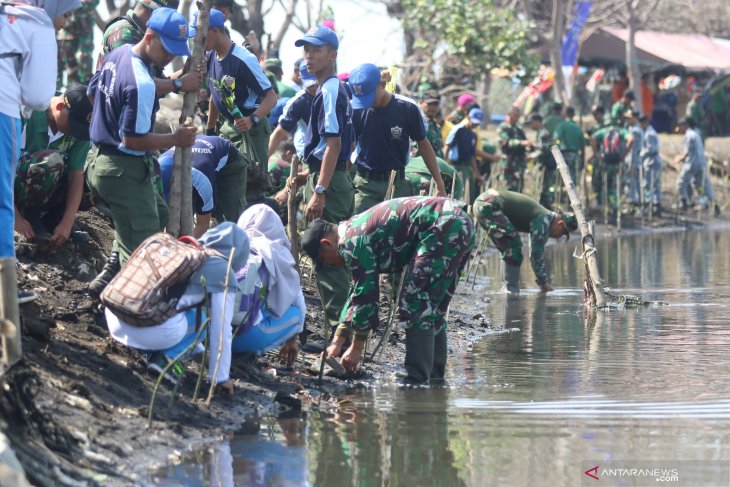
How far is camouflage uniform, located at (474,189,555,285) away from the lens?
1281 cm

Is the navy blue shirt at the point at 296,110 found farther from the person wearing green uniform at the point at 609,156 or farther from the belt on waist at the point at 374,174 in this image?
the person wearing green uniform at the point at 609,156

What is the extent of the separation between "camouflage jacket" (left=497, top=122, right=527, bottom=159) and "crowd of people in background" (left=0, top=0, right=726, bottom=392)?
874 centimetres

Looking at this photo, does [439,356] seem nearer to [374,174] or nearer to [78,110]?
[374,174]

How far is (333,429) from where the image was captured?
671 centimetres

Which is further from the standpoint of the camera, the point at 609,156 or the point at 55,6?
the point at 609,156

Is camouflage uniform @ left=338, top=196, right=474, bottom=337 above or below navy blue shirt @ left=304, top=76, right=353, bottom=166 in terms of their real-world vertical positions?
below

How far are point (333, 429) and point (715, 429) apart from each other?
1.94 meters

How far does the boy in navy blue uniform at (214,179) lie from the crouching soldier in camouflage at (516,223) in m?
4.14

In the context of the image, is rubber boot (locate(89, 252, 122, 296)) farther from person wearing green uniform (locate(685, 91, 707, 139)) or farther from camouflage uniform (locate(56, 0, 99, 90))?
person wearing green uniform (locate(685, 91, 707, 139))

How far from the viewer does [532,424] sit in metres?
6.70

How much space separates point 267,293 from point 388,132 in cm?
245

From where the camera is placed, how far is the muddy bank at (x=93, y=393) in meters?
5.34

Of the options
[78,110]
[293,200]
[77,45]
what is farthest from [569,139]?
[78,110]

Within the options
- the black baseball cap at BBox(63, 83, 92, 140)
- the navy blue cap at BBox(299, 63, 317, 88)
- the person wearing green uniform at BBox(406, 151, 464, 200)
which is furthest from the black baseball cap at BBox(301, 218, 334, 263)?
the person wearing green uniform at BBox(406, 151, 464, 200)
